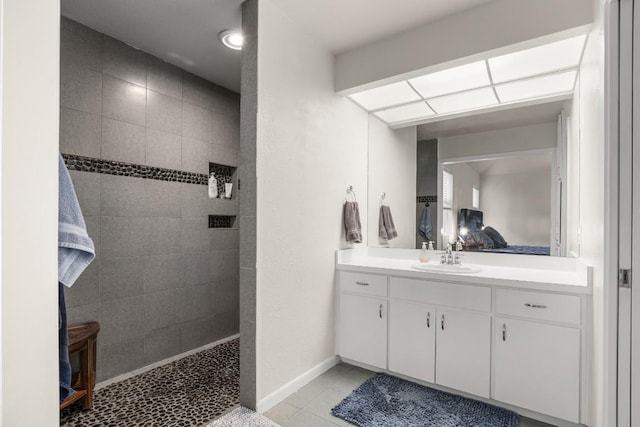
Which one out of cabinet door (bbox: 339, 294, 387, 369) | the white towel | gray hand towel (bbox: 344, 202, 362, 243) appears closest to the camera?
the white towel

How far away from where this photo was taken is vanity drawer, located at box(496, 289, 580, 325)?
1875 mm

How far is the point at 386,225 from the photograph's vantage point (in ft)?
10.3

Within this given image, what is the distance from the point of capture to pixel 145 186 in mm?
2705

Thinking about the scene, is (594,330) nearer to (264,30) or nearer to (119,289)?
(264,30)

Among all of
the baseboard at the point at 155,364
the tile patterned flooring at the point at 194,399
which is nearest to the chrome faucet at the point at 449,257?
the tile patterned flooring at the point at 194,399

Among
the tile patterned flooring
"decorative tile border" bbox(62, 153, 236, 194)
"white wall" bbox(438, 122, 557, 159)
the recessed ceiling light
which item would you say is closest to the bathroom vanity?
the tile patterned flooring

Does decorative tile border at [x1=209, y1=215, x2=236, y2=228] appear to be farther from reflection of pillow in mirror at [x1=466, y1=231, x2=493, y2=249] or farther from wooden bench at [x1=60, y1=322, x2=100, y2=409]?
reflection of pillow in mirror at [x1=466, y1=231, x2=493, y2=249]

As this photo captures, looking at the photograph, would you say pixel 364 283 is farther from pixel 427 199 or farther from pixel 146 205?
pixel 146 205

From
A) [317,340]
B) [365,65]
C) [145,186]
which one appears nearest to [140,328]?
[145,186]

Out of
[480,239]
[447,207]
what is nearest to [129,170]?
[447,207]

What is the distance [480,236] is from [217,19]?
2.55 m

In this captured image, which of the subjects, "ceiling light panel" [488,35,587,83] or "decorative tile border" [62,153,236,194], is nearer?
"ceiling light panel" [488,35,587,83]

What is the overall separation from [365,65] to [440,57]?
0.59 m

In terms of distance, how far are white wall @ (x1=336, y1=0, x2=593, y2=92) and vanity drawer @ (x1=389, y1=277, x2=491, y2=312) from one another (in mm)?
1505
